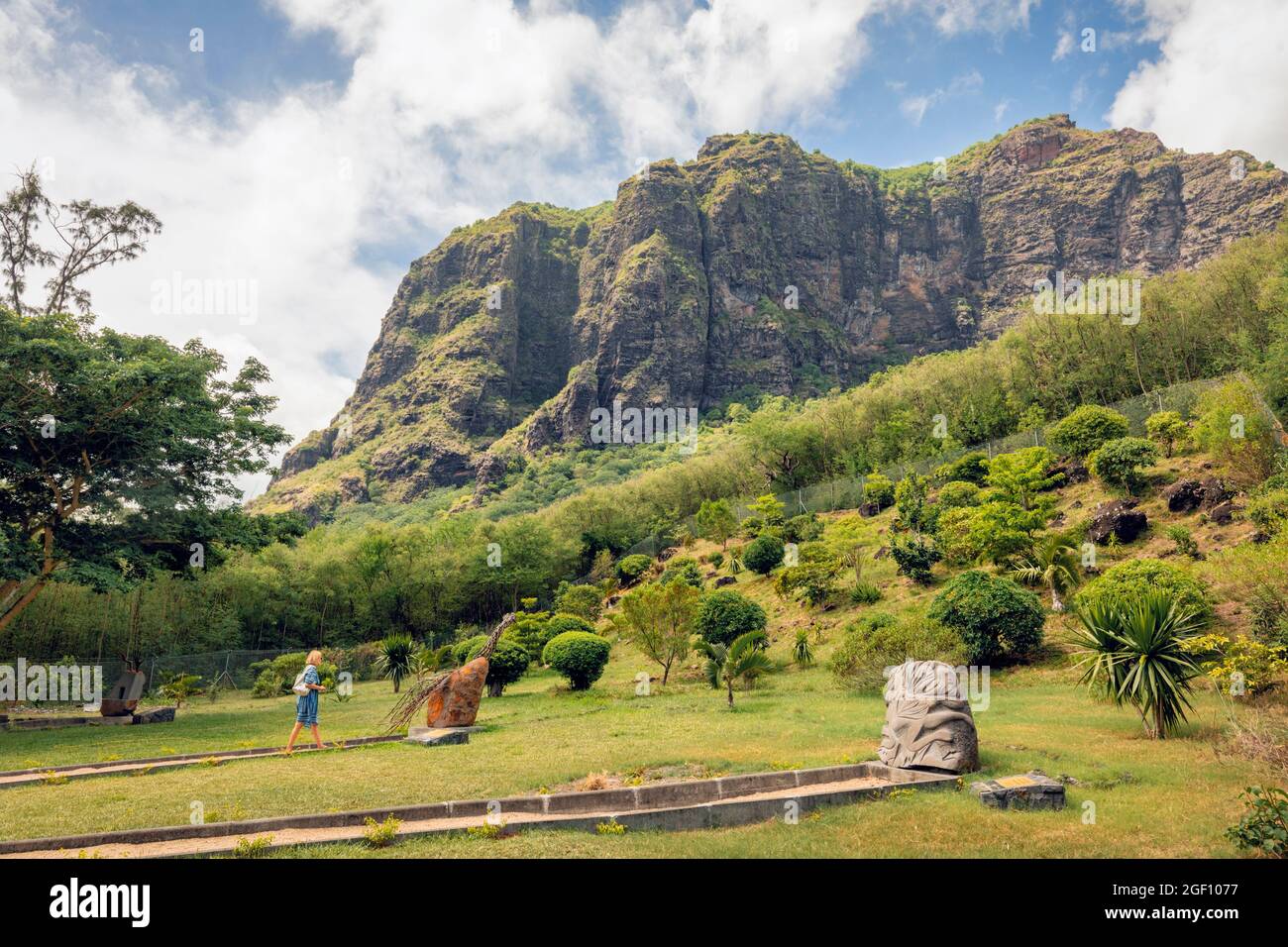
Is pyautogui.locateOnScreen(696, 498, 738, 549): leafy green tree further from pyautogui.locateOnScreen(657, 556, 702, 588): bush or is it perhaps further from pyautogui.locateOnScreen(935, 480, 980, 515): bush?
pyautogui.locateOnScreen(935, 480, 980, 515): bush

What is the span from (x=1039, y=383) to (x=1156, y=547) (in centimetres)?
1921

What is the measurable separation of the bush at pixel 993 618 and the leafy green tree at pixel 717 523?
2276 cm

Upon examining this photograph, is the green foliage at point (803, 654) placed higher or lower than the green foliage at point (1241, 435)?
lower

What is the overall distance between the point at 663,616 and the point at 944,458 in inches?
881

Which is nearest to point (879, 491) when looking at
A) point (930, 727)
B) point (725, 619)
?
point (725, 619)

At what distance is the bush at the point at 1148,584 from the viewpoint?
13.6 metres

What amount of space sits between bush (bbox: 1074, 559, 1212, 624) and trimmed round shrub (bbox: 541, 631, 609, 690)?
12.2 meters

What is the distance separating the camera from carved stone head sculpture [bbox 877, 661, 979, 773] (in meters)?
8.01

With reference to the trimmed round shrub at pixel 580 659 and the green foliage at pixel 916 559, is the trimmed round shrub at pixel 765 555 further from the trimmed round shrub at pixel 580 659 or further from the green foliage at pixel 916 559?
the trimmed round shrub at pixel 580 659

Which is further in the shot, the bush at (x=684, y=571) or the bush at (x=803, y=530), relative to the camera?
the bush at (x=684, y=571)

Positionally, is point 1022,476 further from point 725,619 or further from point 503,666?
point 503,666

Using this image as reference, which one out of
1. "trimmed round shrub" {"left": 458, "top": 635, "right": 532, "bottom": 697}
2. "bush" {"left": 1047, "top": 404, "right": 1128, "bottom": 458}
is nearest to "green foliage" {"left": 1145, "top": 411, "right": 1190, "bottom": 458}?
"bush" {"left": 1047, "top": 404, "right": 1128, "bottom": 458}

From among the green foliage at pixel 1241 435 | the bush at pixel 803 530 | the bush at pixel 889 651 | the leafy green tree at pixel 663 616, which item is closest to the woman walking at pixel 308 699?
the leafy green tree at pixel 663 616

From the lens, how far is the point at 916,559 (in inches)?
941
